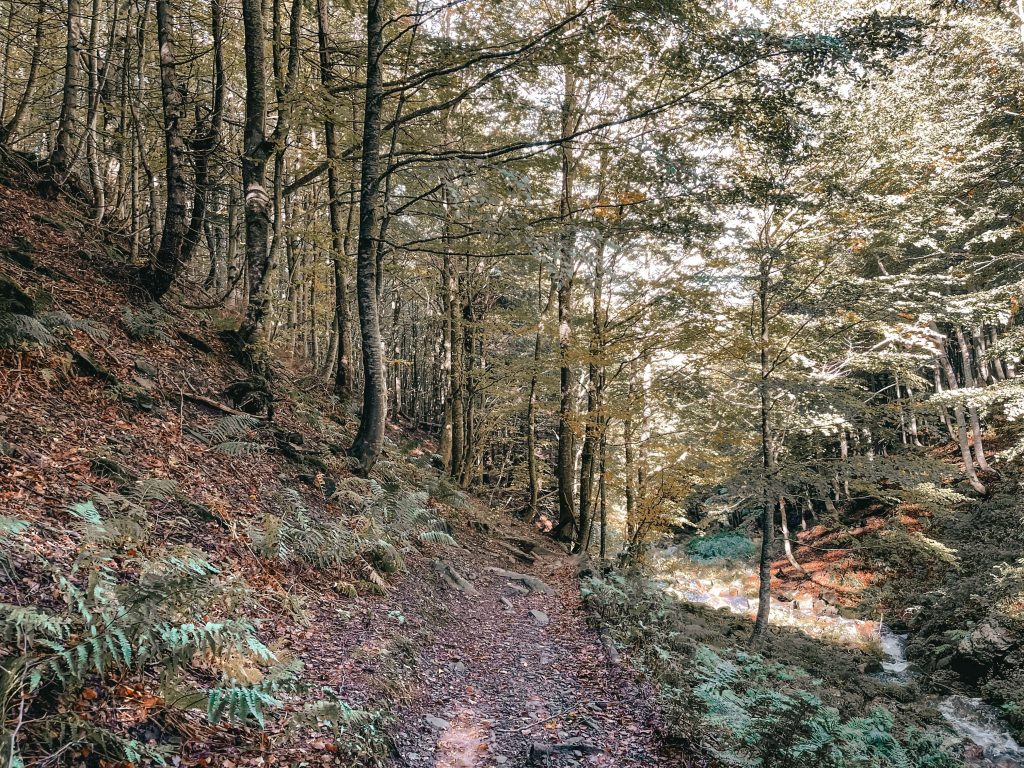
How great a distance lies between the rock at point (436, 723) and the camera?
436 cm

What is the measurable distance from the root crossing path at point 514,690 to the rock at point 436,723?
0.04 ft

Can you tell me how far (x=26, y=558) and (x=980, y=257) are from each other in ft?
74.7

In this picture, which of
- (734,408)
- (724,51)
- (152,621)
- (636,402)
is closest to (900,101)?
(734,408)

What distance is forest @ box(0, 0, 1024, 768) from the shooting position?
3.64 m

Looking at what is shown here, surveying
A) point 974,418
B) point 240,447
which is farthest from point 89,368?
point 974,418

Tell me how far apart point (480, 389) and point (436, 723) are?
39.0ft

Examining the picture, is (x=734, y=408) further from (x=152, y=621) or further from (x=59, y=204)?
(x=59, y=204)

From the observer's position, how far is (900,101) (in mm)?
15055

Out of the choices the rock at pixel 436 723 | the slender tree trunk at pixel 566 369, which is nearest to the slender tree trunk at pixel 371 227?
the rock at pixel 436 723

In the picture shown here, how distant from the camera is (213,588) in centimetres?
356

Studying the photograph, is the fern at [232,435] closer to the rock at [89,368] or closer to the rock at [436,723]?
the rock at [89,368]

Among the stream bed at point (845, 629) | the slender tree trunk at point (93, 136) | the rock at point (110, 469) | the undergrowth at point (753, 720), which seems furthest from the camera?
the stream bed at point (845, 629)

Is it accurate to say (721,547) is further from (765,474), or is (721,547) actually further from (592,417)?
(765,474)

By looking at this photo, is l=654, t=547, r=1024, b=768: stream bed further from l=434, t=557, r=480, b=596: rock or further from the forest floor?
l=434, t=557, r=480, b=596: rock
